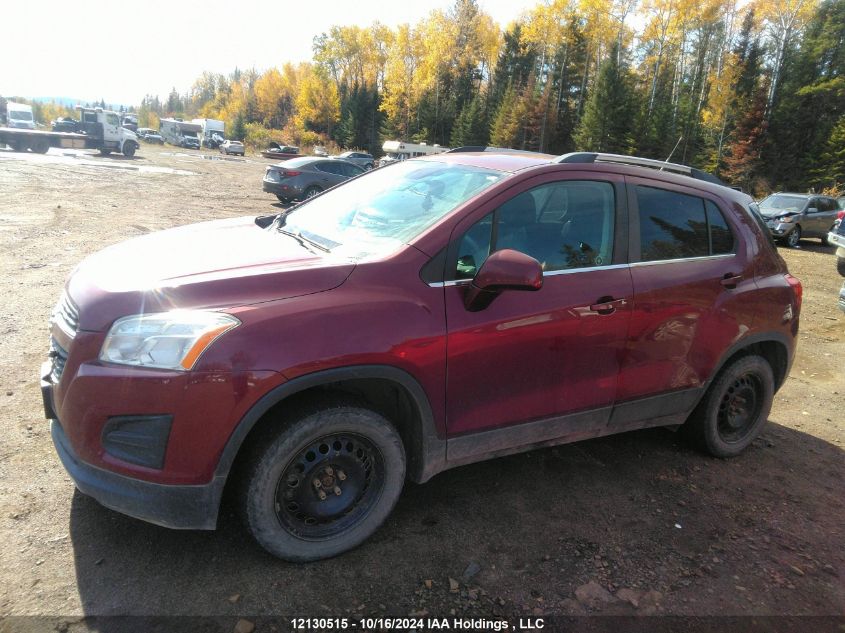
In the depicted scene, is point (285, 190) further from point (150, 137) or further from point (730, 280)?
point (150, 137)

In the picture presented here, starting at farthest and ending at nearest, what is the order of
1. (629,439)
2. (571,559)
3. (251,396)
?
1. (629,439)
2. (571,559)
3. (251,396)

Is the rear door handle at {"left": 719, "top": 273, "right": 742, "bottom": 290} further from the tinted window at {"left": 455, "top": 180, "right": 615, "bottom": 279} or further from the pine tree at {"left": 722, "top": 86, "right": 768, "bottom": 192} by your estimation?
the pine tree at {"left": 722, "top": 86, "right": 768, "bottom": 192}

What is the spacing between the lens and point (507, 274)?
100.0 inches

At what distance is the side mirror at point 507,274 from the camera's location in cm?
254

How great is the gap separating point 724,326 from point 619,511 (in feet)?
4.60

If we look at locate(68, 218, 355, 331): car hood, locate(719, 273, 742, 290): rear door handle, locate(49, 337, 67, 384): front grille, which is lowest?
locate(49, 337, 67, 384): front grille

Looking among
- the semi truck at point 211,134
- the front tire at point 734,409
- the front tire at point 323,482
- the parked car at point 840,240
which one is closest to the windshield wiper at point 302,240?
the front tire at point 323,482

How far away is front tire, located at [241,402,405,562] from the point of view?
2375 mm

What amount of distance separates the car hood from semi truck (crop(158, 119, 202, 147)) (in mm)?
77821

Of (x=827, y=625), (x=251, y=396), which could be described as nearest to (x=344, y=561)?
(x=251, y=396)

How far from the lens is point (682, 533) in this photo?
309cm

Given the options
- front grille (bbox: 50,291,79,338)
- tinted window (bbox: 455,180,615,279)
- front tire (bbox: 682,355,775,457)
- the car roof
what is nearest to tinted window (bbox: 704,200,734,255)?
the car roof

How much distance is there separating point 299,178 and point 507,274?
16.1 metres

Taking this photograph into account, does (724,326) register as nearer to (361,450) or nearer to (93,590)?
(361,450)
